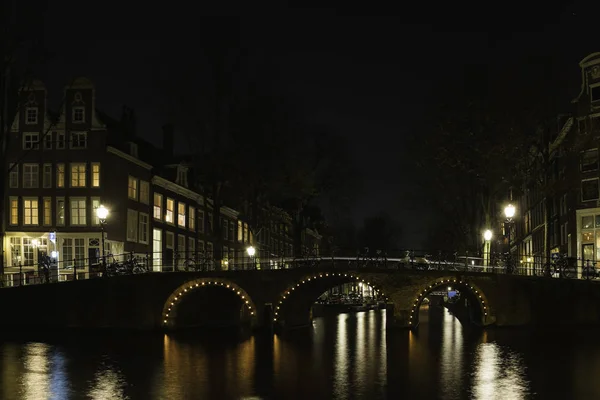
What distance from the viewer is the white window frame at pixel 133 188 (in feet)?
191

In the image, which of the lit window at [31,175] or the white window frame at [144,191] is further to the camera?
the white window frame at [144,191]

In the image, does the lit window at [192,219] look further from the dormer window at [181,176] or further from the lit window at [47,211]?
the lit window at [47,211]

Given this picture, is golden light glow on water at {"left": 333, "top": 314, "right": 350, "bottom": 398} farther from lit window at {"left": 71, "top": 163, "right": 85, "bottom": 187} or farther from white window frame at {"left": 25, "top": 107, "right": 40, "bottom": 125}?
white window frame at {"left": 25, "top": 107, "right": 40, "bottom": 125}

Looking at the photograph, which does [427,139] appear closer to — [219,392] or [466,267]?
[466,267]

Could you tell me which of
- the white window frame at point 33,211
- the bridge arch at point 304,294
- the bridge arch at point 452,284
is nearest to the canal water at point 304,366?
the bridge arch at point 452,284

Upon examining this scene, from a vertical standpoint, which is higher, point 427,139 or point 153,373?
point 427,139

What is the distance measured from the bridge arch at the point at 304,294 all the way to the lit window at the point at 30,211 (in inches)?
746

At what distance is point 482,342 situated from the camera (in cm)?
3778

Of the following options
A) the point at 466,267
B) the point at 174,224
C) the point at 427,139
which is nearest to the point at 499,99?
the point at 427,139

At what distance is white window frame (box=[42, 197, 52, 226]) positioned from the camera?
56.4 meters

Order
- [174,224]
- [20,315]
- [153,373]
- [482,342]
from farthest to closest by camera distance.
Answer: [174,224] → [20,315] → [482,342] → [153,373]

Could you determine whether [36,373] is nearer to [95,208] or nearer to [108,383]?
[108,383]

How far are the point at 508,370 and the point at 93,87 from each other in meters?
37.4

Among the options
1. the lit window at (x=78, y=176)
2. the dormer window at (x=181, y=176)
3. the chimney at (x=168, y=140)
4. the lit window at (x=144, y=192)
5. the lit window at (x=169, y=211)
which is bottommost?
the lit window at (x=169, y=211)
